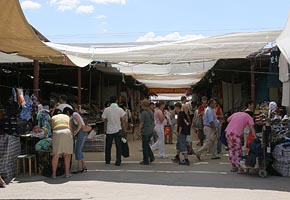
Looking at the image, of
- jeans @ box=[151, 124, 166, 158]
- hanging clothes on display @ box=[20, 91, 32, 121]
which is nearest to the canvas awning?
hanging clothes on display @ box=[20, 91, 32, 121]

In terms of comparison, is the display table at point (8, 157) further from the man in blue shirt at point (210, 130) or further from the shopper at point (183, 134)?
the man in blue shirt at point (210, 130)

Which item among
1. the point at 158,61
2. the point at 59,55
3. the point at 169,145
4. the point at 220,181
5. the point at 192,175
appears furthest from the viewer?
the point at 169,145

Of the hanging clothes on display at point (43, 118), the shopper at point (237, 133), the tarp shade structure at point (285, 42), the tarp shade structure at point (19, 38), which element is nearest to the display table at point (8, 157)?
the hanging clothes on display at point (43, 118)

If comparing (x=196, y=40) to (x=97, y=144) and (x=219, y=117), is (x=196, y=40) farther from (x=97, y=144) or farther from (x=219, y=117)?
(x=97, y=144)

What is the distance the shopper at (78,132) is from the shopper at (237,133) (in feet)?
10.1

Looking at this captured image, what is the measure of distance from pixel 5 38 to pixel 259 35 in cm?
530

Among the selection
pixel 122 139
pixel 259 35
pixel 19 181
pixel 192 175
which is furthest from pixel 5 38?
pixel 259 35

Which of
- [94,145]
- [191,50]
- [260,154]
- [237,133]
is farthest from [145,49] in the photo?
[94,145]

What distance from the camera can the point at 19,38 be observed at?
823 centimetres

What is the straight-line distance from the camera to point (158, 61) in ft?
38.9

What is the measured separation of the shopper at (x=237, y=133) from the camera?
8914 millimetres

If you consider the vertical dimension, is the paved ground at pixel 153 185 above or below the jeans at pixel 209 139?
below

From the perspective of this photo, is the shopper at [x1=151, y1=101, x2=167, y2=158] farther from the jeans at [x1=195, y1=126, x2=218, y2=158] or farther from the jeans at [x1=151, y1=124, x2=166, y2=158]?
the jeans at [x1=195, y1=126, x2=218, y2=158]

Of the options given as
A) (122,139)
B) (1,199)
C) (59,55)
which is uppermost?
(59,55)
